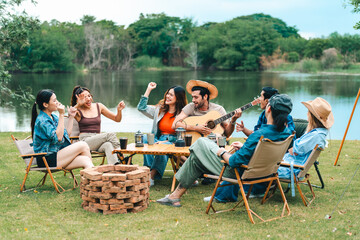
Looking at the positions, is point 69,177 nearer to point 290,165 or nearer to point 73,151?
point 73,151

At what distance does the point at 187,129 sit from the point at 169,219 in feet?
6.43

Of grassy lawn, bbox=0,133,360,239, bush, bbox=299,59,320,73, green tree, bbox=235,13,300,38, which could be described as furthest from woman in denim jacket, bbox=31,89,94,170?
green tree, bbox=235,13,300,38

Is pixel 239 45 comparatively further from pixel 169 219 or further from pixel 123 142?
pixel 169 219

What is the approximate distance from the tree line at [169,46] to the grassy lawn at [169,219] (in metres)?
56.8

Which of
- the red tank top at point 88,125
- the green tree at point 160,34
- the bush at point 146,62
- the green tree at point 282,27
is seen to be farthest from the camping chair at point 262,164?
the green tree at point 282,27

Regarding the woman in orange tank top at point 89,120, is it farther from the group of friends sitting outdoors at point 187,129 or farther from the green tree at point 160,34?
the green tree at point 160,34

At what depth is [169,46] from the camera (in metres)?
87.6

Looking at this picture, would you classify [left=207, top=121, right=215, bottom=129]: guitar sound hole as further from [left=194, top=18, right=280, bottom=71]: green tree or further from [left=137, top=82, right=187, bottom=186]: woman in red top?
[left=194, top=18, right=280, bottom=71]: green tree

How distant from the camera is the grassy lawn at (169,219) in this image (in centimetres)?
406

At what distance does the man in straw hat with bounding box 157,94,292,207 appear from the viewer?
4.36 metres

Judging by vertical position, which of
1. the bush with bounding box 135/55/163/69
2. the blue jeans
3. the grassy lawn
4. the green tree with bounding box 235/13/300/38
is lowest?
the grassy lawn

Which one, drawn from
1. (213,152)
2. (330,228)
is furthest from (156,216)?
(330,228)

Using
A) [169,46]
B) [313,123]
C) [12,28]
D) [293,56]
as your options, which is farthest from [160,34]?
[313,123]

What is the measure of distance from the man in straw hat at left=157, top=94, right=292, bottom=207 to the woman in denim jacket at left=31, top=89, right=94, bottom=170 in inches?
48.2
